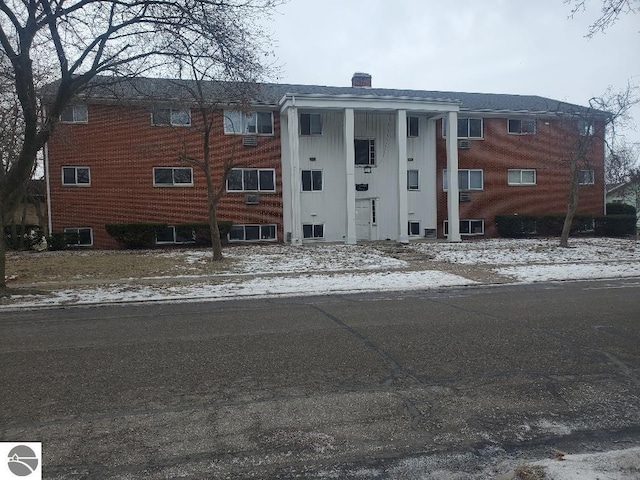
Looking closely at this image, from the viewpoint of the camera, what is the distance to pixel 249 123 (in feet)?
80.1

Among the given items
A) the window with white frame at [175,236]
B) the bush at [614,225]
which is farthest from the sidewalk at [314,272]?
the bush at [614,225]

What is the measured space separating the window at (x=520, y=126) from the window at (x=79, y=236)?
74.4ft

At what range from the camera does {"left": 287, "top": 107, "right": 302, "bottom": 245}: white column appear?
2302cm

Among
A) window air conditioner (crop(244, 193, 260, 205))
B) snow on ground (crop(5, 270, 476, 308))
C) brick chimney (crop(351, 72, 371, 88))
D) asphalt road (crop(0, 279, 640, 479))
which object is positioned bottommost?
asphalt road (crop(0, 279, 640, 479))

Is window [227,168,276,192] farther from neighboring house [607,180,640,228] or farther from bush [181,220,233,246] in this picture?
neighboring house [607,180,640,228]

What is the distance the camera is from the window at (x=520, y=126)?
27.7 metres

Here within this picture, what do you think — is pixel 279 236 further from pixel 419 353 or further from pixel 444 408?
pixel 444 408

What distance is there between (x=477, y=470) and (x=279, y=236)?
876 inches

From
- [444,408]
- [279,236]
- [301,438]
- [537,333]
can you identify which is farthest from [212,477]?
[279,236]

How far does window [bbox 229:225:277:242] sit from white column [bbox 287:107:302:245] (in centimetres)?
170

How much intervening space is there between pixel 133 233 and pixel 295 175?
7840mm

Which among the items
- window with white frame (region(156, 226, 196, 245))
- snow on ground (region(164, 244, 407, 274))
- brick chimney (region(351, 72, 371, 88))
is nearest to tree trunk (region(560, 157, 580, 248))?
snow on ground (region(164, 244, 407, 274))

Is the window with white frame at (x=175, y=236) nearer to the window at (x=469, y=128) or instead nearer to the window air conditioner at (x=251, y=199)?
the window air conditioner at (x=251, y=199)

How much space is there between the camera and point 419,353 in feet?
18.2
